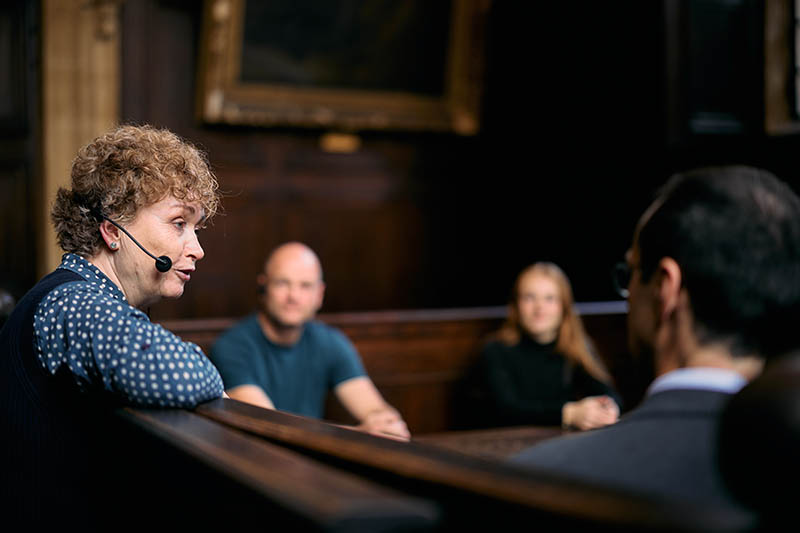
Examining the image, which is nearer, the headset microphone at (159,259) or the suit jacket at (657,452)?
the suit jacket at (657,452)

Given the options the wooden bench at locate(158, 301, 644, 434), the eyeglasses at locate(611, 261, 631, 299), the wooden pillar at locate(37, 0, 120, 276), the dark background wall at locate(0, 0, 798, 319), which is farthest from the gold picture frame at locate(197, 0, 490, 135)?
the eyeglasses at locate(611, 261, 631, 299)

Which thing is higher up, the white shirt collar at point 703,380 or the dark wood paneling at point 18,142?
the dark wood paneling at point 18,142

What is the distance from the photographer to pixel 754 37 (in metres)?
5.37

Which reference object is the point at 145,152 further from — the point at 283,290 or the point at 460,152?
the point at 460,152

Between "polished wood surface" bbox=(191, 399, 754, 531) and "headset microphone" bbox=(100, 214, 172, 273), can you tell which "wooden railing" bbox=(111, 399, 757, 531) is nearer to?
"polished wood surface" bbox=(191, 399, 754, 531)

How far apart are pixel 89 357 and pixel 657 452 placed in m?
0.95

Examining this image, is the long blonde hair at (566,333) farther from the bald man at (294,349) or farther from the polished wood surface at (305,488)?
the polished wood surface at (305,488)

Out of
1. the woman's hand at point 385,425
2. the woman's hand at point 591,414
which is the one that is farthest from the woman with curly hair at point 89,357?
the woman's hand at point 591,414

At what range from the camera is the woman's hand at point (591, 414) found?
378 centimetres

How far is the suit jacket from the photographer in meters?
0.98

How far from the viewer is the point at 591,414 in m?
3.81

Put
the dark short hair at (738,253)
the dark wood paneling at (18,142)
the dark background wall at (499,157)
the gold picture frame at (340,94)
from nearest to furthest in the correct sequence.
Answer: the dark short hair at (738,253) < the dark background wall at (499,157) < the dark wood paneling at (18,142) < the gold picture frame at (340,94)

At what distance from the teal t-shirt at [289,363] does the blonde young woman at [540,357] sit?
2.74 ft

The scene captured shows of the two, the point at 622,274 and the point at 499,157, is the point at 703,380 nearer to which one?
the point at 622,274
